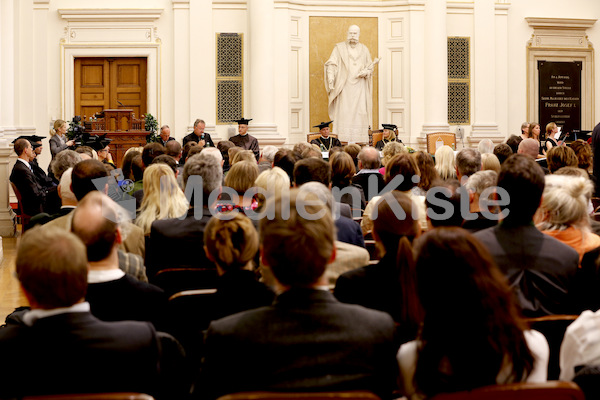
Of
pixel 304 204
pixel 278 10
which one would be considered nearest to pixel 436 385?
pixel 304 204

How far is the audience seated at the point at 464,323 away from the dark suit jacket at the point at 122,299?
1.25 m

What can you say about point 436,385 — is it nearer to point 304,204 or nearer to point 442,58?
point 304,204

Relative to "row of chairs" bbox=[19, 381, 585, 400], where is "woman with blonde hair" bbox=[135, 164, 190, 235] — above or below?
above

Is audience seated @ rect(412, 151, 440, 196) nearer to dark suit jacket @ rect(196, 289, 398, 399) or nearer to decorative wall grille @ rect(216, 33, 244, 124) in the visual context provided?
dark suit jacket @ rect(196, 289, 398, 399)

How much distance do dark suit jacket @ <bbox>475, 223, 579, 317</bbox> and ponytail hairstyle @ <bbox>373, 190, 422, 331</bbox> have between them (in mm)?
294

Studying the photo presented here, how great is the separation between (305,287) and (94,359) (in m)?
0.62

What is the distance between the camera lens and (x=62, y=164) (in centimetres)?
604

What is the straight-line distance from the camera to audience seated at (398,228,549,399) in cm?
203

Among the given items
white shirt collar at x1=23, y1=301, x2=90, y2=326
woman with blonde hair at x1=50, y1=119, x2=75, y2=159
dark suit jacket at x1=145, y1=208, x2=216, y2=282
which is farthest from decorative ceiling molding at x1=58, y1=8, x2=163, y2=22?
white shirt collar at x1=23, y1=301, x2=90, y2=326

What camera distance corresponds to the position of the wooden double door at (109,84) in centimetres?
1394

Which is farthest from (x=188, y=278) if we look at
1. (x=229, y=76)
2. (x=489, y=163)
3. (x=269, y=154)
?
(x=229, y=76)

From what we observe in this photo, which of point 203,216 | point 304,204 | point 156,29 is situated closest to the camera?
point 304,204

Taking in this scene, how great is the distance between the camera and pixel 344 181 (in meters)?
6.07

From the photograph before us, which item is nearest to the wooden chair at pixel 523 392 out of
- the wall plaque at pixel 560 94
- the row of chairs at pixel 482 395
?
the row of chairs at pixel 482 395
